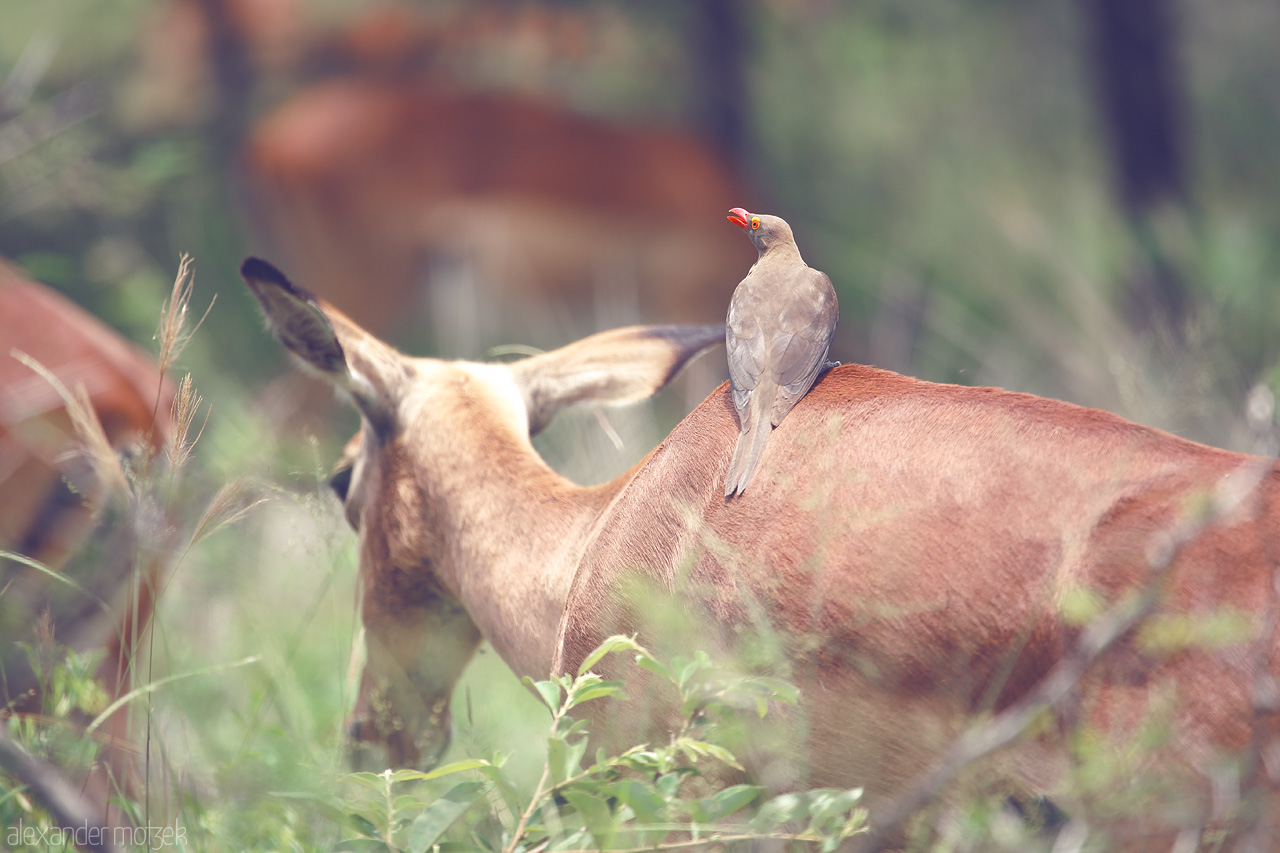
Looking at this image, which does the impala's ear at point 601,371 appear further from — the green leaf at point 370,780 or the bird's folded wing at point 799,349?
the green leaf at point 370,780

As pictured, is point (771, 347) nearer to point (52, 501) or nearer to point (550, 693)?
point (550, 693)

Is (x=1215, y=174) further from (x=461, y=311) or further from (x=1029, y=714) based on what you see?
(x=1029, y=714)

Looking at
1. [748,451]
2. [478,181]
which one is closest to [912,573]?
[748,451]

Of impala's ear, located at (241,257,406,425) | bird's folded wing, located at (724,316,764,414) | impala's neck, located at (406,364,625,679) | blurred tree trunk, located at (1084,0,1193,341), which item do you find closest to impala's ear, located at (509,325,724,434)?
impala's neck, located at (406,364,625,679)

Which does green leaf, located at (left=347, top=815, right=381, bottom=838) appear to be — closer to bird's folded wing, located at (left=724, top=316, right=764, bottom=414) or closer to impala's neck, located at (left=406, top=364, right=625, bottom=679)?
impala's neck, located at (left=406, top=364, right=625, bottom=679)

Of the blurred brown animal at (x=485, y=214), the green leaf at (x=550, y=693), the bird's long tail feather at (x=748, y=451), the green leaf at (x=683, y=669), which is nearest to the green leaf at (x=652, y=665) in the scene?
the green leaf at (x=683, y=669)

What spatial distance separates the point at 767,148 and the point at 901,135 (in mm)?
1157

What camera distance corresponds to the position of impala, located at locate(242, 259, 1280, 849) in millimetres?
1523

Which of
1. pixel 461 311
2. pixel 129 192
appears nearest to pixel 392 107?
pixel 461 311

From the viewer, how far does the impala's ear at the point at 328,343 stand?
247 centimetres

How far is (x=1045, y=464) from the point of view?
5.70 feet

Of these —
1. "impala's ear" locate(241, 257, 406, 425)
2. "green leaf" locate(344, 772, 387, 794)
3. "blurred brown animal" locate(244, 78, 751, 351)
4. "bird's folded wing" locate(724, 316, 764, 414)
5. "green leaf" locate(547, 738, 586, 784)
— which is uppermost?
"bird's folded wing" locate(724, 316, 764, 414)

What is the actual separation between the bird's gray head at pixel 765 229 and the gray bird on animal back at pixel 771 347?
0.06 meters

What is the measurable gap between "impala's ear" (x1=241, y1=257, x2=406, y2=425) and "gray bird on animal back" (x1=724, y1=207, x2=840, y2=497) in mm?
925
